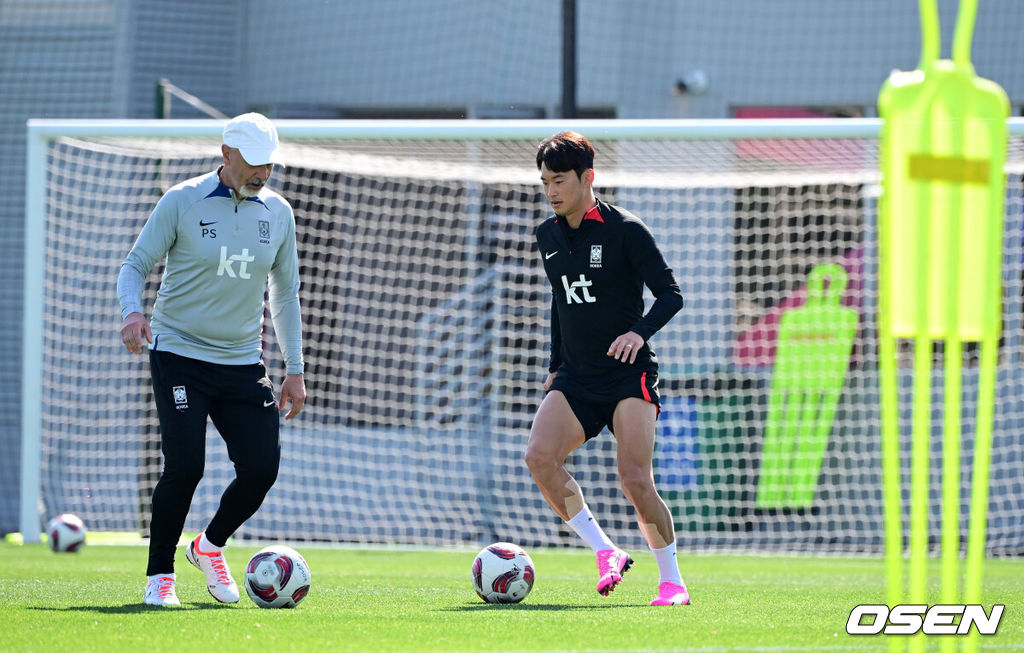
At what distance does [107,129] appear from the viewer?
31.0ft

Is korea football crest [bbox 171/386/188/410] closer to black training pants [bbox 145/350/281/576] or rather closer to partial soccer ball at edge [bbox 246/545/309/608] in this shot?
black training pants [bbox 145/350/281/576]

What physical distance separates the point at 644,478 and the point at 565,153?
4.52 ft

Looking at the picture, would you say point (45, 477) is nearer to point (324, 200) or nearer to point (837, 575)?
point (324, 200)

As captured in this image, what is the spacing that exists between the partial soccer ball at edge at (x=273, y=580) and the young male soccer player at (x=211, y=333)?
194 mm

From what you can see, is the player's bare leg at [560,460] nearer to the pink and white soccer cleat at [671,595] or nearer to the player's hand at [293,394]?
the pink and white soccer cleat at [671,595]

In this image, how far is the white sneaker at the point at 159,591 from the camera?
16.8ft

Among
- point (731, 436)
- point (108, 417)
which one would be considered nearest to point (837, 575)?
point (731, 436)

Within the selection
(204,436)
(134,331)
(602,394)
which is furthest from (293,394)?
(602,394)

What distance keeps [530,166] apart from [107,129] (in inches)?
133

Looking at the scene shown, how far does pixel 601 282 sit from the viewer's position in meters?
5.58

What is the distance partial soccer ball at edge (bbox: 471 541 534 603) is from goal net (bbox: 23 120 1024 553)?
529cm

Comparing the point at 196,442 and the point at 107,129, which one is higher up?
the point at 107,129

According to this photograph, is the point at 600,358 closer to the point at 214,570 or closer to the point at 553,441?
the point at 553,441

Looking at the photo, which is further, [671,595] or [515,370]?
[515,370]
